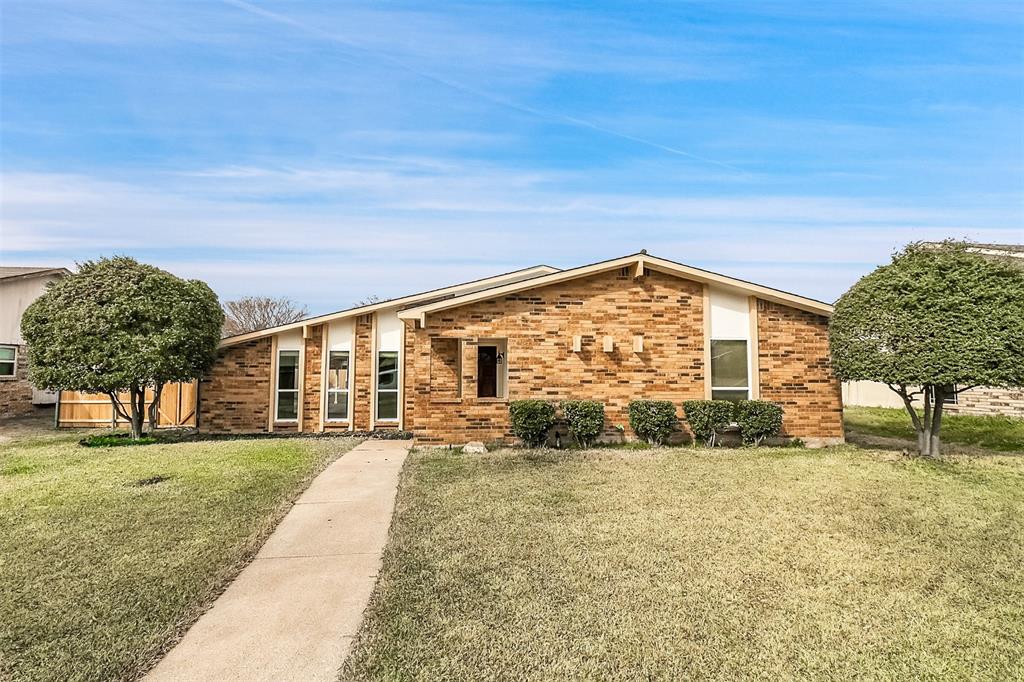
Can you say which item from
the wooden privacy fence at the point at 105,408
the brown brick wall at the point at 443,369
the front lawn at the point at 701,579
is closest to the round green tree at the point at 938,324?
the front lawn at the point at 701,579

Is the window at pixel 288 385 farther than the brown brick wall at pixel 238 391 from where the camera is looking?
Yes

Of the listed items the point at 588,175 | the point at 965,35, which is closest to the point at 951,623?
the point at 965,35

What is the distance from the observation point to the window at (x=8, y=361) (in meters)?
18.8

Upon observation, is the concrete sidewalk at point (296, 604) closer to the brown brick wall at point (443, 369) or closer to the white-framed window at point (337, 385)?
the brown brick wall at point (443, 369)

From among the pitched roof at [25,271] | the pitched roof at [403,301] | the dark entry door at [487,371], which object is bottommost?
the dark entry door at [487,371]

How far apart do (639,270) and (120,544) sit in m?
10.3

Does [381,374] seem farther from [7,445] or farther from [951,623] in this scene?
[951,623]

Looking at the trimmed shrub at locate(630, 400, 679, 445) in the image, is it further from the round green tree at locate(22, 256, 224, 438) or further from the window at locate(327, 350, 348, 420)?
the round green tree at locate(22, 256, 224, 438)

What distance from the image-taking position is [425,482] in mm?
8641

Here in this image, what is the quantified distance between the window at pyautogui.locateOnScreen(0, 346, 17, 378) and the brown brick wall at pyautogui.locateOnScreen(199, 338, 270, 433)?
9.69 metres

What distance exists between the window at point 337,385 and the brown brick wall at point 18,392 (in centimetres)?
1174

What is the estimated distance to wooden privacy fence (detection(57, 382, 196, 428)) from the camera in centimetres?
1659

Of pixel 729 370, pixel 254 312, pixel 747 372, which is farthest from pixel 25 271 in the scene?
pixel 747 372

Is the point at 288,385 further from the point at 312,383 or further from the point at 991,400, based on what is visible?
the point at 991,400
